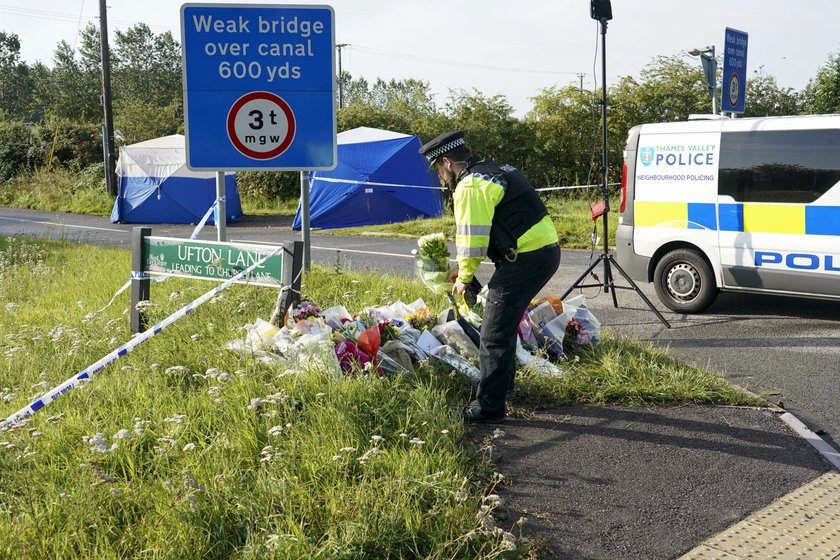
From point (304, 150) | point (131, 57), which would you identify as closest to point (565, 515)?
point (304, 150)

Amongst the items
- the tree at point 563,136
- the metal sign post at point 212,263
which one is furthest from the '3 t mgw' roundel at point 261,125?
the tree at point 563,136

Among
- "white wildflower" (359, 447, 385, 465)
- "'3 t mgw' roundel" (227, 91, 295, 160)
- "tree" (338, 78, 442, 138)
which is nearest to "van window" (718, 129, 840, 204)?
"'3 t mgw' roundel" (227, 91, 295, 160)

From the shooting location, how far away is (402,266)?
1314cm

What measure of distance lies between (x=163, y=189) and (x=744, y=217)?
19.2 m

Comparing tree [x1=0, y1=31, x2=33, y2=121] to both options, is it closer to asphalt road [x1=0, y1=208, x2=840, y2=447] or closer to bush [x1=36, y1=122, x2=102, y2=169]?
bush [x1=36, y1=122, x2=102, y2=169]

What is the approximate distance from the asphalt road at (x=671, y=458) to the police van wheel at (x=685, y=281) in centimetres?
108

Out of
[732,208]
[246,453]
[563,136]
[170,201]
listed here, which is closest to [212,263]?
[246,453]

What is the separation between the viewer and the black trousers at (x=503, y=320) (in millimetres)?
4977

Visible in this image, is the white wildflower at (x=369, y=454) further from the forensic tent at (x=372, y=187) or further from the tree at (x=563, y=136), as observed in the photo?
the tree at (x=563, y=136)

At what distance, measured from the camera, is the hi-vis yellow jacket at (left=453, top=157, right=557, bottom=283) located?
489cm

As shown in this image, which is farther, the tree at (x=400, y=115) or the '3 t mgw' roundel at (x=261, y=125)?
the tree at (x=400, y=115)

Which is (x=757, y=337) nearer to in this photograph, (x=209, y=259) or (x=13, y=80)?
(x=209, y=259)

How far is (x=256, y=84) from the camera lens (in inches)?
281

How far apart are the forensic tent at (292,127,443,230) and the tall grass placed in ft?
48.7
